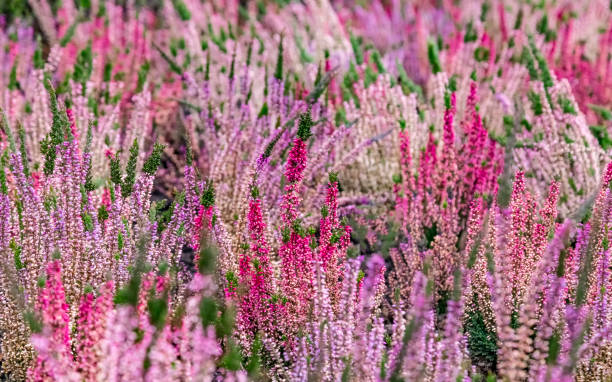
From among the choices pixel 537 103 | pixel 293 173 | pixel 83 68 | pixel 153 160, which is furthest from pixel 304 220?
pixel 83 68

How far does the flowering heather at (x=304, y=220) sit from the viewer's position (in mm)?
1822

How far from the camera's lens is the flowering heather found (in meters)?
1.82

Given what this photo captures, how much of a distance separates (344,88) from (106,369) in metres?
2.56

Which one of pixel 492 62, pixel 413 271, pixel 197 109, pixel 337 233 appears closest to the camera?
pixel 337 233

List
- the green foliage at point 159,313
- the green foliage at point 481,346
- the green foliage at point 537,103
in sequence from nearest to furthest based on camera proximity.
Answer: the green foliage at point 159,313 < the green foliage at point 481,346 < the green foliage at point 537,103

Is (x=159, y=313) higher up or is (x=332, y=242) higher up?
(x=332, y=242)

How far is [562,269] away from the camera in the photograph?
6.68 ft

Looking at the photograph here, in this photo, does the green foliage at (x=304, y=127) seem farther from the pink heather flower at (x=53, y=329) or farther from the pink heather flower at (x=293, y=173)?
the pink heather flower at (x=53, y=329)

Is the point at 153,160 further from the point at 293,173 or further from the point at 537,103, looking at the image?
the point at 537,103

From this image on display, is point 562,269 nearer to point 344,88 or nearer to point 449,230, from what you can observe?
point 449,230

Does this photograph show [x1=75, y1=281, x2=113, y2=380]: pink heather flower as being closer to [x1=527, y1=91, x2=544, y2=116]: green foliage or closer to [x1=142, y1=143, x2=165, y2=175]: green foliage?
[x1=142, y1=143, x2=165, y2=175]: green foliage

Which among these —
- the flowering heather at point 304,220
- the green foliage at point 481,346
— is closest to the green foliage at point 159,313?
the flowering heather at point 304,220

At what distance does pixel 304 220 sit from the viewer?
298 centimetres

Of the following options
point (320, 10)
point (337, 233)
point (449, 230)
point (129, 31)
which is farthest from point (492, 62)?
point (337, 233)
